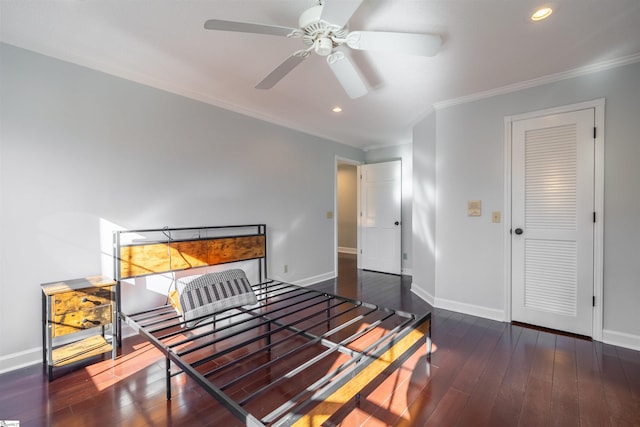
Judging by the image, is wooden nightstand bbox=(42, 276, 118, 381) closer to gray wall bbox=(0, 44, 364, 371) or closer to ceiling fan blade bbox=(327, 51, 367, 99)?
gray wall bbox=(0, 44, 364, 371)

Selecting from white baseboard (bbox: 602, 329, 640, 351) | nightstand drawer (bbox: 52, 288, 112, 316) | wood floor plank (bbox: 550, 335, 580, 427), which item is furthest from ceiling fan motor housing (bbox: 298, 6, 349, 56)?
white baseboard (bbox: 602, 329, 640, 351)

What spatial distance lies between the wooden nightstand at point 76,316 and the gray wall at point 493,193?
3274mm

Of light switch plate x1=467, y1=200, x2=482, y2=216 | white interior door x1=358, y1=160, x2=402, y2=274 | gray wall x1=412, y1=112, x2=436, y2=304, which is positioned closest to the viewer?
light switch plate x1=467, y1=200, x2=482, y2=216

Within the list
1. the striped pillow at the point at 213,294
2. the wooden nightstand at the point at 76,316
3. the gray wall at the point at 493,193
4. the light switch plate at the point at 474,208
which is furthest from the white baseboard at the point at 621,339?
the wooden nightstand at the point at 76,316

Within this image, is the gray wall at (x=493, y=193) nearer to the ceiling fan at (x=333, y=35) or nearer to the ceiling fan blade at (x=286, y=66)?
the ceiling fan at (x=333, y=35)

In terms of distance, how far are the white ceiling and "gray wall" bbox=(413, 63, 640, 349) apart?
0.19 metres

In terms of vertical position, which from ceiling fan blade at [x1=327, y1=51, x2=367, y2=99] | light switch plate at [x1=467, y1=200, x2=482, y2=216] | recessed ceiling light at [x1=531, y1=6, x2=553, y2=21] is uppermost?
recessed ceiling light at [x1=531, y1=6, x2=553, y2=21]

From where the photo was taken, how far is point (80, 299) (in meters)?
2.04

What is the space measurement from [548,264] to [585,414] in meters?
1.47

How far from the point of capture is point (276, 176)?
12.8ft

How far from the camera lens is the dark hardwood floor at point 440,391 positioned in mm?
1573

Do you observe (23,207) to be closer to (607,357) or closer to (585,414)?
(585,414)

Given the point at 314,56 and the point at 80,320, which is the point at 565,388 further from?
the point at 80,320

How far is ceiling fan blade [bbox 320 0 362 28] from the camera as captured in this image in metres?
1.32
